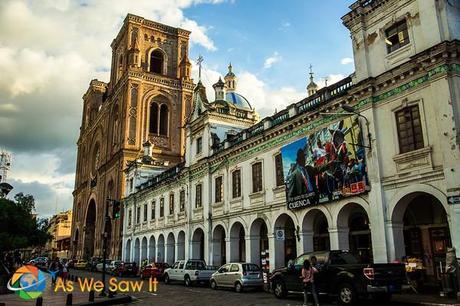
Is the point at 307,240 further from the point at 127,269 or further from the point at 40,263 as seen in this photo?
the point at 40,263

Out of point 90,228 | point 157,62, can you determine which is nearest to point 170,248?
point 157,62

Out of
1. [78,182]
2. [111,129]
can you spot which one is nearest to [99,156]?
[111,129]

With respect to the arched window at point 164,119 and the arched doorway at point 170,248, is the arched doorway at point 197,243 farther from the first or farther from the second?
the arched window at point 164,119

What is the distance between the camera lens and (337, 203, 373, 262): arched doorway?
19156 millimetres

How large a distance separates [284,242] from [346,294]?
10.6m

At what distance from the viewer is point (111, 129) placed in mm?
62812

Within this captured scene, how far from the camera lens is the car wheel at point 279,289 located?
54.6 ft

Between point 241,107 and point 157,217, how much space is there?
1287 cm

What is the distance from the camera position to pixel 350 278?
45.0 feet

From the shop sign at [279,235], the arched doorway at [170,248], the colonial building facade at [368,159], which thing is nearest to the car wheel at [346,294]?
the colonial building facade at [368,159]

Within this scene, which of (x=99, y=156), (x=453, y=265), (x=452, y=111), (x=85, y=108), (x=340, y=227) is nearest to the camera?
(x=453, y=265)

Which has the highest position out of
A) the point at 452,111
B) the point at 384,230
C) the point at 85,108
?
the point at 85,108

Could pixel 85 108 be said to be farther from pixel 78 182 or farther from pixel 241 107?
pixel 241 107

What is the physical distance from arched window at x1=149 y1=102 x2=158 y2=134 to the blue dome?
2234cm
